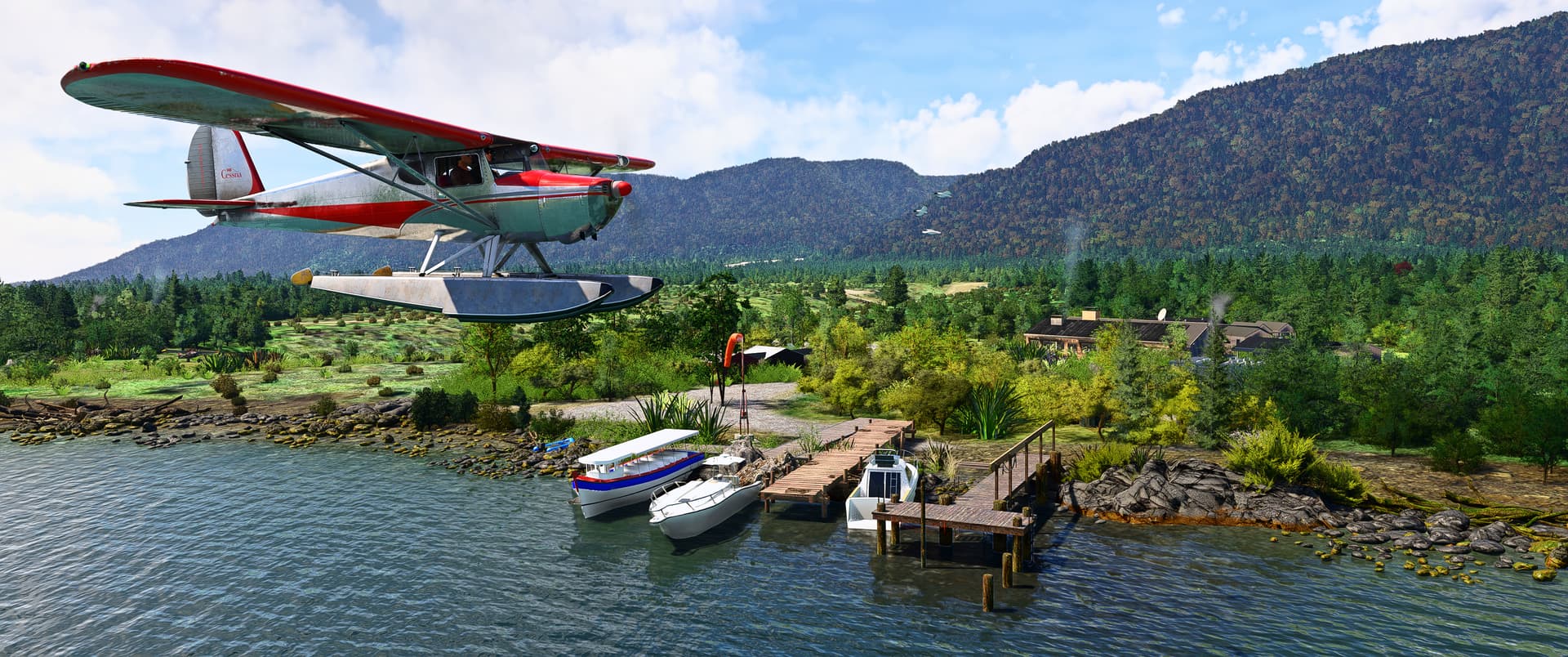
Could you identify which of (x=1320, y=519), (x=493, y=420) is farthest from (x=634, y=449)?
(x=1320, y=519)

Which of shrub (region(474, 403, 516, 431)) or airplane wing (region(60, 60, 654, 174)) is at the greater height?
airplane wing (region(60, 60, 654, 174))

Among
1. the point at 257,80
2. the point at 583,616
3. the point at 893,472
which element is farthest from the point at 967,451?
the point at 257,80

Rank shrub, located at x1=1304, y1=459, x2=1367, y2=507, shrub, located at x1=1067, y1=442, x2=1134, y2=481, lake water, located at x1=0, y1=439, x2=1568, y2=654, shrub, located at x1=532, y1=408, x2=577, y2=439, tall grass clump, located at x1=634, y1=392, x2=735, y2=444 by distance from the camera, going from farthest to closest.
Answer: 1. shrub, located at x1=532, y1=408, x2=577, y2=439
2. tall grass clump, located at x1=634, y1=392, x2=735, y2=444
3. shrub, located at x1=1067, y1=442, x2=1134, y2=481
4. shrub, located at x1=1304, y1=459, x2=1367, y2=507
5. lake water, located at x1=0, y1=439, x2=1568, y2=654

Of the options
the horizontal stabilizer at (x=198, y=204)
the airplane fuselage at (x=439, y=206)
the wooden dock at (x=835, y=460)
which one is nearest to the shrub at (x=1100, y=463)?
the wooden dock at (x=835, y=460)

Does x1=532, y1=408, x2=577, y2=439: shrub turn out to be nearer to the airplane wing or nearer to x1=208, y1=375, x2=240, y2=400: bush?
the airplane wing

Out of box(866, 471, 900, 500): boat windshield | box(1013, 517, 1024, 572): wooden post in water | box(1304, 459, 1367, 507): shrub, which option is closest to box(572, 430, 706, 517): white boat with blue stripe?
box(866, 471, 900, 500): boat windshield

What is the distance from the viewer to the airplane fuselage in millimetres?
19453

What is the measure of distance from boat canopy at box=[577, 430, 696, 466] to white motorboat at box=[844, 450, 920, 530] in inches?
353

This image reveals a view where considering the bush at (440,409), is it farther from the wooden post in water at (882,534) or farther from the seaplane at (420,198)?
the wooden post in water at (882,534)

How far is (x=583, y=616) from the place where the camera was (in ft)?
77.4

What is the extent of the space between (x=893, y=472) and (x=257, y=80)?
23686 millimetres

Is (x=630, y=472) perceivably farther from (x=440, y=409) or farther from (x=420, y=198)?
(x=440, y=409)

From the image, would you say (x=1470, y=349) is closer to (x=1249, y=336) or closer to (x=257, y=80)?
(x=1249, y=336)

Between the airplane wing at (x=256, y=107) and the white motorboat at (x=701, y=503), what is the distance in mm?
14907
